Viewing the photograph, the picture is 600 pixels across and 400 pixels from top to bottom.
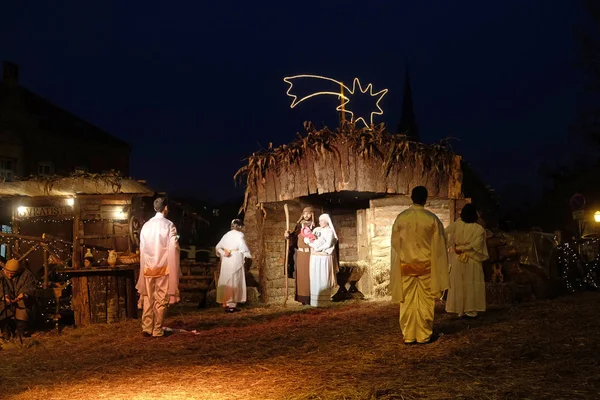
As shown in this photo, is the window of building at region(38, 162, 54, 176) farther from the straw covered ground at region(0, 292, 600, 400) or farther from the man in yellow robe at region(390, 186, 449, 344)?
the man in yellow robe at region(390, 186, 449, 344)

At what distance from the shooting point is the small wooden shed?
1201 cm

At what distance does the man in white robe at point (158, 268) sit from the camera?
29.7ft

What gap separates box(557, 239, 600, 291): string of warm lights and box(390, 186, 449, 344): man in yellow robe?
23.9 ft

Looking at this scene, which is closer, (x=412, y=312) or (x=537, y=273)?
(x=412, y=312)

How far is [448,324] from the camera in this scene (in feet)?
27.9

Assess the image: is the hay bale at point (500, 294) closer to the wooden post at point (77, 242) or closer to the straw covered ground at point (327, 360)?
the straw covered ground at point (327, 360)

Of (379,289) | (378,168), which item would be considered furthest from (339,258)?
(378,168)

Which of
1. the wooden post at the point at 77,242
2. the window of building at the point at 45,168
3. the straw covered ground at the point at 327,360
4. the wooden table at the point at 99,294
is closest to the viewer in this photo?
the straw covered ground at the point at 327,360

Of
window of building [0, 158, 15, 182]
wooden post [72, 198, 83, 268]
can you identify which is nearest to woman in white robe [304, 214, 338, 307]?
wooden post [72, 198, 83, 268]

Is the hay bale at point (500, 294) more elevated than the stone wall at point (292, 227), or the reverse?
the stone wall at point (292, 227)

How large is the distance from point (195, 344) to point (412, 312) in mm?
2983

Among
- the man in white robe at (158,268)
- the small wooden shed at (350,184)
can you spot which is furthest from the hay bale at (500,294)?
the man in white robe at (158,268)

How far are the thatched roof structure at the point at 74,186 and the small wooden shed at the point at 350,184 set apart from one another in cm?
354

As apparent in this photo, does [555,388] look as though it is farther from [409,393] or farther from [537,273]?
[537,273]
